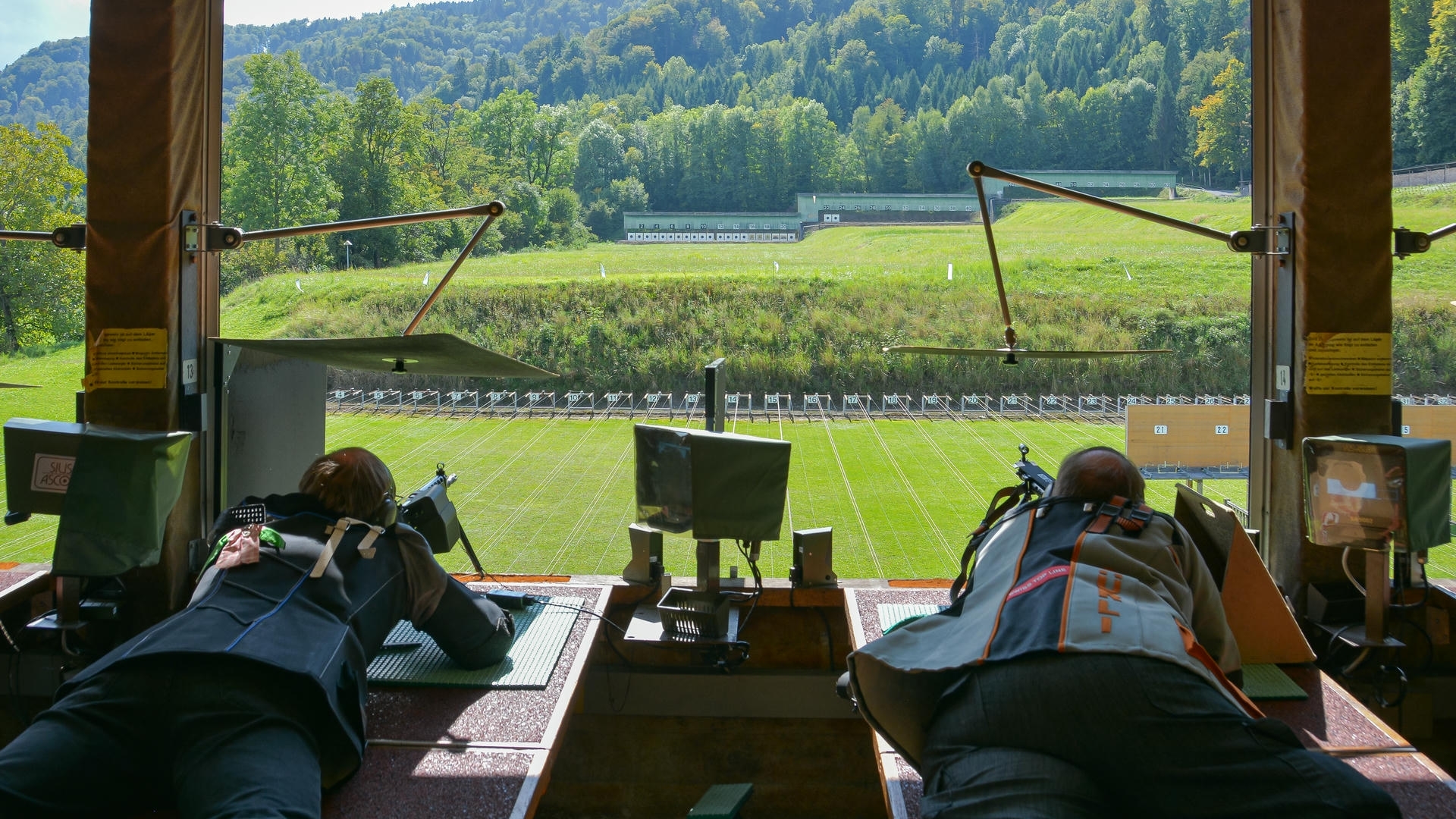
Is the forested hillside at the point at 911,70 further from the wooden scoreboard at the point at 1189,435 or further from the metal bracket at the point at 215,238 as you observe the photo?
the metal bracket at the point at 215,238

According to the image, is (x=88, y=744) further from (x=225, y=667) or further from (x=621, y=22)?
Result: (x=621, y=22)

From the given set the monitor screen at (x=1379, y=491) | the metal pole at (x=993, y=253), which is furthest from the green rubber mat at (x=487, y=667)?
the monitor screen at (x=1379, y=491)

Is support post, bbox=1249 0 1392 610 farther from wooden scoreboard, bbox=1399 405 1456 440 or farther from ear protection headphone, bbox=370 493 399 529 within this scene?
ear protection headphone, bbox=370 493 399 529

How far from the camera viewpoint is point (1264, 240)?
2883 mm

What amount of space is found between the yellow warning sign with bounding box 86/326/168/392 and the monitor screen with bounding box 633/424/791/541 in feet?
4.97

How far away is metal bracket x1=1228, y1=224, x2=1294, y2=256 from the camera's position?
9.34 ft

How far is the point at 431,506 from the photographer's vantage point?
2.81 meters

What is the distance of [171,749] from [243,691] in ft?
0.44

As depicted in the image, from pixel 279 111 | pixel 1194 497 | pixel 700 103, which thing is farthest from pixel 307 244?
pixel 1194 497

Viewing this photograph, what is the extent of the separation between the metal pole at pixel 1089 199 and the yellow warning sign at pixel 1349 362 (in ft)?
1.38

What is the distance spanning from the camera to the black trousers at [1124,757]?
1.36 metres

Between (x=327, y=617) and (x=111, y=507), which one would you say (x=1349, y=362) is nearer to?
(x=327, y=617)

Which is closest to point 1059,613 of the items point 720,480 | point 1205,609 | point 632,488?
point 1205,609

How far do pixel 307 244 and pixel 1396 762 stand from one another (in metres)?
4.60
